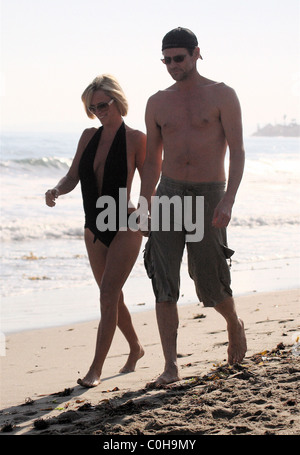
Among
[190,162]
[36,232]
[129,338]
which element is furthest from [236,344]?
[36,232]

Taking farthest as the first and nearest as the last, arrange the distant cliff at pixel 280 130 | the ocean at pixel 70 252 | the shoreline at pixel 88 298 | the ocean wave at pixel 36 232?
1. the distant cliff at pixel 280 130
2. the ocean wave at pixel 36 232
3. the ocean at pixel 70 252
4. the shoreline at pixel 88 298

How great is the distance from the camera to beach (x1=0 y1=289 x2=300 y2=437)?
12.6 feet

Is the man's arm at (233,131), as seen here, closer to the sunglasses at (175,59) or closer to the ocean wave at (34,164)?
the sunglasses at (175,59)

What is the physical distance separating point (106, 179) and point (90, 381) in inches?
52.5

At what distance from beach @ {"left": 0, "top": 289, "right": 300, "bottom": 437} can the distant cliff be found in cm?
8129

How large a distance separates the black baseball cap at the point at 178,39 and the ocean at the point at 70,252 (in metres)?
3.64

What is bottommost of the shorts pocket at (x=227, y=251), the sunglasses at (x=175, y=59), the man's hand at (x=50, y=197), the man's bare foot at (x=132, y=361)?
the man's bare foot at (x=132, y=361)

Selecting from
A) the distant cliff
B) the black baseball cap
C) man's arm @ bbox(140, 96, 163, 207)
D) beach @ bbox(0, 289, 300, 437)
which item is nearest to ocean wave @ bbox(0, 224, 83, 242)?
beach @ bbox(0, 289, 300, 437)

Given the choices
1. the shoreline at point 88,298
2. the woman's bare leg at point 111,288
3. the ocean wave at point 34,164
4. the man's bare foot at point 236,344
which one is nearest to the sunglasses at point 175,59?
the woman's bare leg at point 111,288

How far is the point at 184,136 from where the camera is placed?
4.83m

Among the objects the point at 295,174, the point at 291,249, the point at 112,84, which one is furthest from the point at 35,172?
the point at 112,84

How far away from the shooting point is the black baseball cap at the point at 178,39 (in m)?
4.78

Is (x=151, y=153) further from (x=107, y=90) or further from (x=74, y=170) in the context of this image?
(x=74, y=170)

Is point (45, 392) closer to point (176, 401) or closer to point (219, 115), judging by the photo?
point (176, 401)
